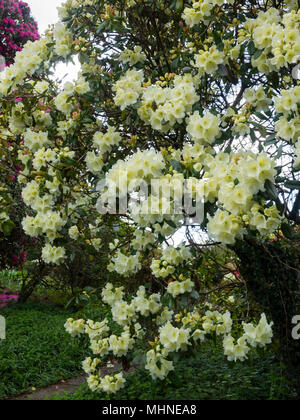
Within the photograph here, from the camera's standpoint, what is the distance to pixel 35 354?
4184 millimetres

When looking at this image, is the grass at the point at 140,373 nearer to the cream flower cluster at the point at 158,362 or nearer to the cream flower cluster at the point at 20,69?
the cream flower cluster at the point at 158,362

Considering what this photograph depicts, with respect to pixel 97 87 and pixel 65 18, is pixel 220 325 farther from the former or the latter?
pixel 65 18

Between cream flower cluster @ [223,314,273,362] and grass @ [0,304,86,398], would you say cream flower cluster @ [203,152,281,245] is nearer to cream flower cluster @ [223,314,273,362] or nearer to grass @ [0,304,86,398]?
cream flower cluster @ [223,314,273,362]

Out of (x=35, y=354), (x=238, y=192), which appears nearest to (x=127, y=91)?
(x=238, y=192)

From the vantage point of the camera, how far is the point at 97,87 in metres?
2.55

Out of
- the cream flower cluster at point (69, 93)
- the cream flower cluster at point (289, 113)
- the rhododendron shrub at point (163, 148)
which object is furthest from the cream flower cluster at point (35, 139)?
the cream flower cluster at point (289, 113)

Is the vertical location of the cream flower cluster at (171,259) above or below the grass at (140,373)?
above

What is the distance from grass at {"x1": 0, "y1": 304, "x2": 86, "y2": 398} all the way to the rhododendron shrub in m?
1.22

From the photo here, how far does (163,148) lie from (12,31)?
6345 mm

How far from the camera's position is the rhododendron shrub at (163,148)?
5.70 feet

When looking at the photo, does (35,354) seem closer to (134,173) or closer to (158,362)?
(158,362)

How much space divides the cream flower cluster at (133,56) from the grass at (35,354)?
2.67 m

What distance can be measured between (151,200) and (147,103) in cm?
71

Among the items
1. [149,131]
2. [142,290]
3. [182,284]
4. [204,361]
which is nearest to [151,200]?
[182,284]
